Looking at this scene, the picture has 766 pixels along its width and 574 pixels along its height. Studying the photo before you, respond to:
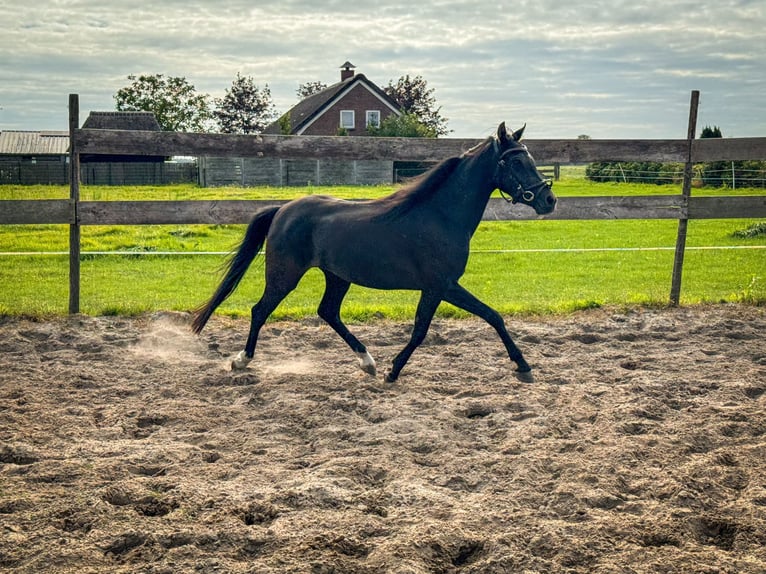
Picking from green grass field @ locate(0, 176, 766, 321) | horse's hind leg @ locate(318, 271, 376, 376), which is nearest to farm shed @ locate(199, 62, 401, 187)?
green grass field @ locate(0, 176, 766, 321)

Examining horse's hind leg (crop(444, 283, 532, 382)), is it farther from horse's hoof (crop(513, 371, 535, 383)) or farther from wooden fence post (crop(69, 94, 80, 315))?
wooden fence post (crop(69, 94, 80, 315))

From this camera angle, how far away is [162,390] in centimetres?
587

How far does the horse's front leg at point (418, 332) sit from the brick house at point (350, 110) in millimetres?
39479

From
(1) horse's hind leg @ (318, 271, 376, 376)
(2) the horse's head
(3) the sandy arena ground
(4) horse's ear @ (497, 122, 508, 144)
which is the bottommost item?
(3) the sandy arena ground

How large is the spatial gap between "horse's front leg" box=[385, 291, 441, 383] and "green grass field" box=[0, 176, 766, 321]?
98.0 inches

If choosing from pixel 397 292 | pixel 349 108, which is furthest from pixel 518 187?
pixel 349 108

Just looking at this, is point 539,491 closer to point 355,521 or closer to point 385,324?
point 355,521

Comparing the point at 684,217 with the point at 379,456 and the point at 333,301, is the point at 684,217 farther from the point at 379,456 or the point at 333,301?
the point at 379,456

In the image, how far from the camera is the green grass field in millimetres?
9180

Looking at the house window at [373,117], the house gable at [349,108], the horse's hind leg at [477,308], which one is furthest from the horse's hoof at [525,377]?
the house window at [373,117]

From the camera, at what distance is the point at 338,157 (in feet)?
29.3

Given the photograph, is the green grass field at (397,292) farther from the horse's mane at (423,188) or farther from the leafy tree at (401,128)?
the leafy tree at (401,128)

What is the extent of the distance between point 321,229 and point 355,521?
3.19m

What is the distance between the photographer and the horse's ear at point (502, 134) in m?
5.89
